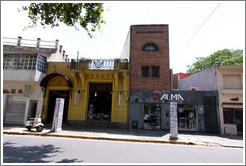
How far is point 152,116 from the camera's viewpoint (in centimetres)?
1466

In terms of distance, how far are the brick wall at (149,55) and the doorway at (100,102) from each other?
2.60 metres

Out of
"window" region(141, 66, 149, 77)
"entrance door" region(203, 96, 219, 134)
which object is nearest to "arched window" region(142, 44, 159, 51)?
"window" region(141, 66, 149, 77)

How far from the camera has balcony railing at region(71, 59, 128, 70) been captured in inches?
587

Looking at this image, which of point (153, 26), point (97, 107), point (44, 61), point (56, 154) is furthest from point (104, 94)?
point (56, 154)

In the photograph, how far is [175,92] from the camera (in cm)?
1473

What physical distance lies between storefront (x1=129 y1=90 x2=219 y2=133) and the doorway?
2.37m

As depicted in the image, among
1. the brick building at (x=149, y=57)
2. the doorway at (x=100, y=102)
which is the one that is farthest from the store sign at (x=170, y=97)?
the doorway at (x=100, y=102)

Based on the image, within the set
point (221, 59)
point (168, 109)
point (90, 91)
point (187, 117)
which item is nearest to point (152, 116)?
point (168, 109)

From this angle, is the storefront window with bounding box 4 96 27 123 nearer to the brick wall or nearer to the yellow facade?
the yellow facade

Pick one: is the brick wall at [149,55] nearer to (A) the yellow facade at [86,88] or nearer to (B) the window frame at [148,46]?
(B) the window frame at [148,46]

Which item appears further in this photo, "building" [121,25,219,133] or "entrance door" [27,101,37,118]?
"entrance door" [27,101,37,118]

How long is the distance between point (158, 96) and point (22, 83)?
13.5 meters

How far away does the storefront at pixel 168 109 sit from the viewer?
46.8ft

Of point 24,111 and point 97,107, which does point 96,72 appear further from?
point 24,111
